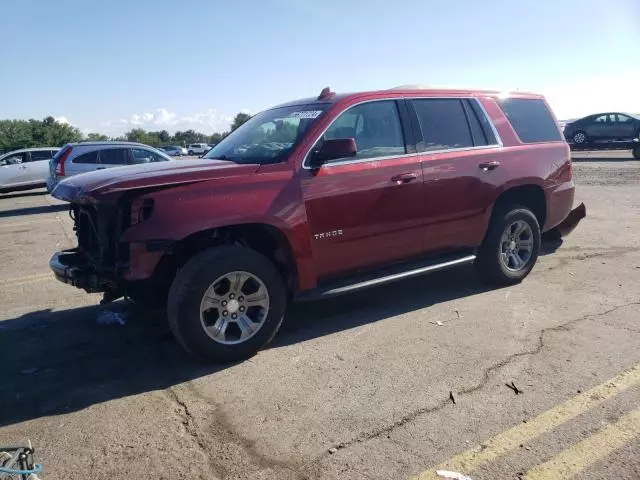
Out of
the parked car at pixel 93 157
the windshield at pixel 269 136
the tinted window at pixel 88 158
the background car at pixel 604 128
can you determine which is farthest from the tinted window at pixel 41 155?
the background car at pixel 604 128

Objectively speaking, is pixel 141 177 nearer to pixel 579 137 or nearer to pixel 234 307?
pixel 234 307

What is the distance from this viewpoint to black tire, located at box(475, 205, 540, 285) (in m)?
5.51

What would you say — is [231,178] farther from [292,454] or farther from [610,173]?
[610,173]

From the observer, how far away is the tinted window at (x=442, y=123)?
5074mm

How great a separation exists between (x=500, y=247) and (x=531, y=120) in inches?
59.5

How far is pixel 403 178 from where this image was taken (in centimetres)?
474

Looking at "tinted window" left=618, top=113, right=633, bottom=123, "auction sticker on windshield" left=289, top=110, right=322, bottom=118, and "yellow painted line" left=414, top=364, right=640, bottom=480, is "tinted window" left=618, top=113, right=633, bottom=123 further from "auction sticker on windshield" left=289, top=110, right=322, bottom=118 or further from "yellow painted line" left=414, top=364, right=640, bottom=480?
"yellow painted line" left=414, top=364, right=640, bottom=480

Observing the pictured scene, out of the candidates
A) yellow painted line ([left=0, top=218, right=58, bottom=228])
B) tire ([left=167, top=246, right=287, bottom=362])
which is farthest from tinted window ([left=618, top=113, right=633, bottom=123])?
tire ([left=167, top=246, right=287, bottom=362])

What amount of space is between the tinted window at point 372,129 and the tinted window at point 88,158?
458 inches

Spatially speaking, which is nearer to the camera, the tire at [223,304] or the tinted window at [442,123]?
the tire at [223,304]

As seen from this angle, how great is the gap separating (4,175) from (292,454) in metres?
19.6

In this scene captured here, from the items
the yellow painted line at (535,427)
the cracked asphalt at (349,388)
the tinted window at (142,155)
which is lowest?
the yellow painted line at (535,427)

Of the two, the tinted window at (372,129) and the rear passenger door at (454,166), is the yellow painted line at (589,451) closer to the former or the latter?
the rear passenger door at (454,166)

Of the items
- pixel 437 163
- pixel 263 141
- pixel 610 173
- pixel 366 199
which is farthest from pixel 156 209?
pixel 610 173
